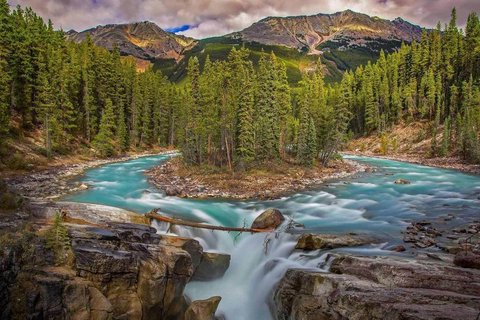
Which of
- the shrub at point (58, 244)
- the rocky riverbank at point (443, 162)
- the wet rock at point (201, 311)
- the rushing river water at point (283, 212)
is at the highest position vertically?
the rocky riverbank at point (443, 162)

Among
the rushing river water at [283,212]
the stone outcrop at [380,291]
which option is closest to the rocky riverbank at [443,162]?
the rushing river water at [283,212]

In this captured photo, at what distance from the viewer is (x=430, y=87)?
282 feet

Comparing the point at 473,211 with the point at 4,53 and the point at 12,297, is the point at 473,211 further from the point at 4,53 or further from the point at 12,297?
the point at 4,53

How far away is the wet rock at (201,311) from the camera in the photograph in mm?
14442

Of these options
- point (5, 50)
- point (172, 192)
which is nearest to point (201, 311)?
point (172, 192)

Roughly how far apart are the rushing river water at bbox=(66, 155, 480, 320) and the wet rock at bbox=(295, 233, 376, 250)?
53 cm

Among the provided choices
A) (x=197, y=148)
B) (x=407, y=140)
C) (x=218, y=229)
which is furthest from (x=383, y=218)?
(x=407, y=140)

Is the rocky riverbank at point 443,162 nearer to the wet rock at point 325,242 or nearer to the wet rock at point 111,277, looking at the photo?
the wet rock at point 325,242

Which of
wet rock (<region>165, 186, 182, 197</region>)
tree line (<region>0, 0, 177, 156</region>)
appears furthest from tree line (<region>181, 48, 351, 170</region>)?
tree line (<region>0, 0, 177, 156</region>)

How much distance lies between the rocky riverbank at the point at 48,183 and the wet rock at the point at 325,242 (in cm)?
1913

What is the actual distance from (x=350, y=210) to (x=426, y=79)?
7805 centimetres

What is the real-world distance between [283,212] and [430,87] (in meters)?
76.5

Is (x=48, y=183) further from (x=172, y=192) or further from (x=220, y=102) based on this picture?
(x=220, y=102)

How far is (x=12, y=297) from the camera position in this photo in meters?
11.4
